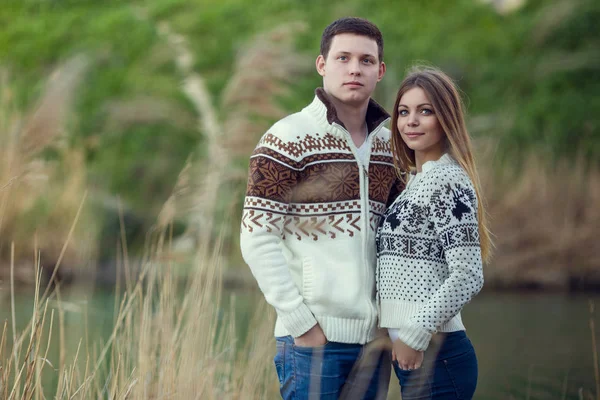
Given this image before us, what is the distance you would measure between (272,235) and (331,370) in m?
0.31

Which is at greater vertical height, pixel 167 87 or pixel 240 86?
pixel 167 87

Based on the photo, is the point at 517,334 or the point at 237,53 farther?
the point at 237,53

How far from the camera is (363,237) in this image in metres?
1.95

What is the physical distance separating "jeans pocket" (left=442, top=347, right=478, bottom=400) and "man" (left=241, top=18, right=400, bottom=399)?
0.55 feet

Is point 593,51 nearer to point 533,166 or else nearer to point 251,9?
point 533,166

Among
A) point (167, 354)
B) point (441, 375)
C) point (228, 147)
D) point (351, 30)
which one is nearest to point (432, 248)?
point (441, 375)

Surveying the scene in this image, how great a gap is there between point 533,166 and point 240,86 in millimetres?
3314

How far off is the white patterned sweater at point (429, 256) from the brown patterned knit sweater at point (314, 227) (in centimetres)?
5

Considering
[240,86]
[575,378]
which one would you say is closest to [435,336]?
[240,86]

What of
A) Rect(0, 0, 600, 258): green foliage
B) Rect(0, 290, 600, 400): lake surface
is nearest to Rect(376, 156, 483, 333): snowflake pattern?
Rect(0, 290, 600, 400): lake surface

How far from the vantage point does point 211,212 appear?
10.6 feet

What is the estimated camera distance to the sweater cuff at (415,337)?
182 cm

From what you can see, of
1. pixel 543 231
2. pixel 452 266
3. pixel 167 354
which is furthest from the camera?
pixel 543 231

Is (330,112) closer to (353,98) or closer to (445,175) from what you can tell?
(353,98)
